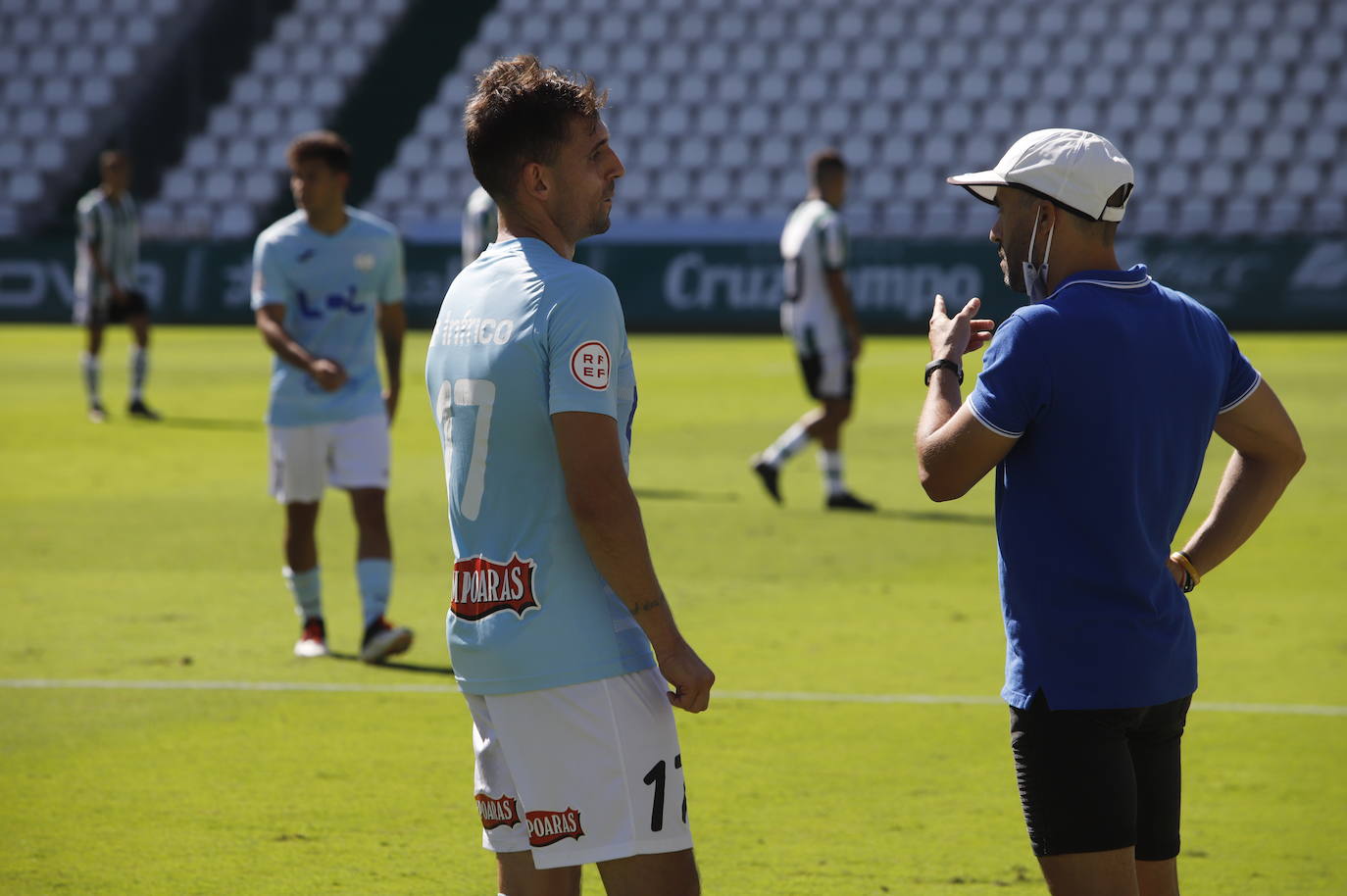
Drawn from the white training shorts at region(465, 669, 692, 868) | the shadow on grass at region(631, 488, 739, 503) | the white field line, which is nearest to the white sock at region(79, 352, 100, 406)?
the shadow on grass at region(631, 488, 739, 503)

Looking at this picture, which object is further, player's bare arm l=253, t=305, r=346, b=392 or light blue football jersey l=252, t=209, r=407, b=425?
light blue football jersey l=252, t=209, r=407, b=425

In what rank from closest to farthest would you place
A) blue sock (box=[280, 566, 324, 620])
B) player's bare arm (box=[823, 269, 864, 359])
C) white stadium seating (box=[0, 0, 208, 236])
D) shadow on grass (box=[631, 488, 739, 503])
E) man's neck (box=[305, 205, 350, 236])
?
blue sock (box=[280, 566, 324, 620]), man's neck (box=[305, 205, 350, 236]), player's bare arm (box=[823, 269, 864, 359]), shadow on grass (box=[631, 488, 739, 503]), white stadium seating (box=[0, 0, 208, 236])

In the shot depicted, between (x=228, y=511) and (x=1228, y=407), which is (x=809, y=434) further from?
(x=1228, y=407)

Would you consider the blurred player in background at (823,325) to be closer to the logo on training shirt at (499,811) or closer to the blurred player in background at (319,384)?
the blurred player in background at (319,384)

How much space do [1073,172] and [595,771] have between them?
4.95ft

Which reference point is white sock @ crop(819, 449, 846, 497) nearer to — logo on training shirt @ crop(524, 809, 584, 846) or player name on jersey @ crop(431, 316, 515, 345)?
player name on jersey @ crop(431, 316, 515, 345)

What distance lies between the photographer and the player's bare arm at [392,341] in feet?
28.3

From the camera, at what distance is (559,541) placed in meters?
3.42

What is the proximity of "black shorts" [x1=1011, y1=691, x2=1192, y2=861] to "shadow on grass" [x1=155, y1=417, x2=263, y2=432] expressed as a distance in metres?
15.1

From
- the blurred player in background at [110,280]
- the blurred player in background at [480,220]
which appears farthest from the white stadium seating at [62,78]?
the blurred player in background at [480,220]

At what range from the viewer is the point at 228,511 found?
1291 centimetres

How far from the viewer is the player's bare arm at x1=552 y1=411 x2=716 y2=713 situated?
3326 millimetres

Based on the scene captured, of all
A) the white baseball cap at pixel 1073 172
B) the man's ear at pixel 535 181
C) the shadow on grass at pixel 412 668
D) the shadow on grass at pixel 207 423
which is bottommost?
the shadow on grass at pixel 207 423

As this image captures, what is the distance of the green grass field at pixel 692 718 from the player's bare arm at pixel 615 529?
6.77ft
